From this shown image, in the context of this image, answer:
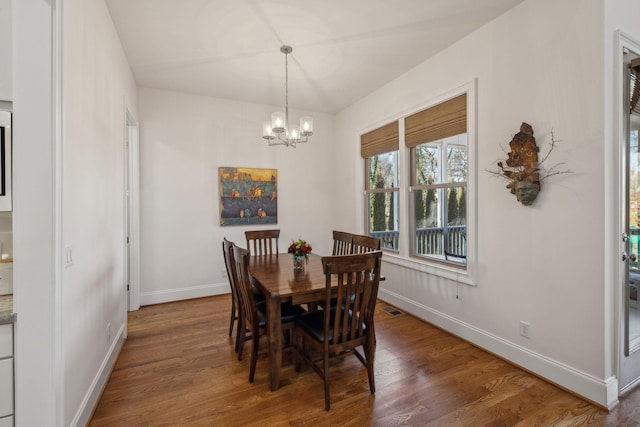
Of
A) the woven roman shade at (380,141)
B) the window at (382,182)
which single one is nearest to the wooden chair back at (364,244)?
the window at (382,182)

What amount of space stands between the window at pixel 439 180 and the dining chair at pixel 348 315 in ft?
5.07

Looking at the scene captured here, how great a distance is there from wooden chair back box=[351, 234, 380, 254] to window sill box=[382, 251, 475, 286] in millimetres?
855

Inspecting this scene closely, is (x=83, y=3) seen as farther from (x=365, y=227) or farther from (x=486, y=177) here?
(x=365, y=227)

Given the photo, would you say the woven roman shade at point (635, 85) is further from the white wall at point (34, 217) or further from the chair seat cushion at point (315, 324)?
the white wall at point (34, 217)

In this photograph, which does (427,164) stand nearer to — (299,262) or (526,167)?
(526,167)

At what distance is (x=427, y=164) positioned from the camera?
3.53m

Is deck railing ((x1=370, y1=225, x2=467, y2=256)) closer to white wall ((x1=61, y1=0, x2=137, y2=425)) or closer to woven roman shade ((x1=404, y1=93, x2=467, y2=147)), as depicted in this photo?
woven roman shade ((x1=404, y1=93, x2=467, y2=147))

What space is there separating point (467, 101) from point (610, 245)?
164 centimetres

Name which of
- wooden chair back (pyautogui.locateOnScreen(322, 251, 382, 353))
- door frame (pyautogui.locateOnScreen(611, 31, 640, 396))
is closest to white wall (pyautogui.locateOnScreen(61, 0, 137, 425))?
wooden chair back (pyautogui.locateOnScreen(322, 251, 382, 353))

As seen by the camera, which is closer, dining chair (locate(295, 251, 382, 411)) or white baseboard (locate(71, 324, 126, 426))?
white baseboard (locate(71, 324, 126, 426))

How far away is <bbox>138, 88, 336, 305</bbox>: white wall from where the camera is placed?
3.98m

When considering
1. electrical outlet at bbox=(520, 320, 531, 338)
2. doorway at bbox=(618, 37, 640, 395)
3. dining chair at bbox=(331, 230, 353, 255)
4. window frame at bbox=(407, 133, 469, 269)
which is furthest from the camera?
dining chair at bbox=(331, 230, 353, 255)

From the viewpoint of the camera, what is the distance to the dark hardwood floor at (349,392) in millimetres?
1876

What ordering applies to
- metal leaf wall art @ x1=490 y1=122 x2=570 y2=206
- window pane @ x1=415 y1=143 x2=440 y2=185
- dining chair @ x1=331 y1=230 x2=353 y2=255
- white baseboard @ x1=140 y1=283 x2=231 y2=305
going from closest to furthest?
metal leaf wall art @ x1=490 y1=122 x2=570 y2=206, dining chair @ x1=331 y1=230 x2=353 y2=255, window pane @ x1=415 y1=143 x2=440 y2=185, white baseboard @ x1=140 y1=283 x2=231 y2=305
